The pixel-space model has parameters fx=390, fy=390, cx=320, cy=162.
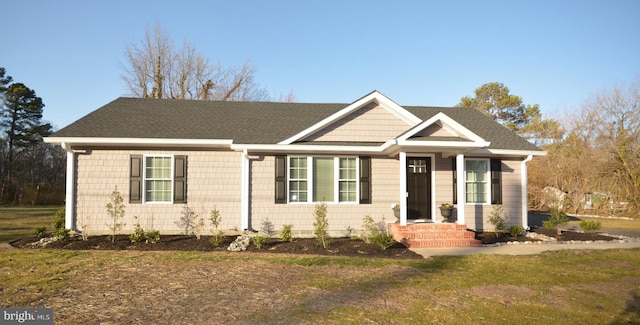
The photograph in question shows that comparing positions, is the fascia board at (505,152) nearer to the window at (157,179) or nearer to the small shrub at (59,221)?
the window at (157,179)

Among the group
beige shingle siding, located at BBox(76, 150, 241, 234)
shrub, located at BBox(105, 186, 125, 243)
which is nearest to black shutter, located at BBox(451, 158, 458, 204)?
beige shingle siding, located at BBox(76, 150, 241, 234)

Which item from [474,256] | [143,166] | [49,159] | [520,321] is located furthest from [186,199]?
[49,159]

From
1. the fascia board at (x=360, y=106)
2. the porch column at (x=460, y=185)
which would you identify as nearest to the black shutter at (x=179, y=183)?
the fascia board at (x=360, y=106)

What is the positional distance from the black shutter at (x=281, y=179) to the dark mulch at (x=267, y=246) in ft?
4.87

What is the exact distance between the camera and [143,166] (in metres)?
11.3

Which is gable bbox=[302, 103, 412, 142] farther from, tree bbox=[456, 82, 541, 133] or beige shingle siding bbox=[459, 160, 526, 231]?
tree bbox=[456, 82, 541, 133]

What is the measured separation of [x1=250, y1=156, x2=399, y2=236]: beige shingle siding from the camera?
1152cm

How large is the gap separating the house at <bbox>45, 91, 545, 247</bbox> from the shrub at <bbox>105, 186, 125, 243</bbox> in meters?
0.20

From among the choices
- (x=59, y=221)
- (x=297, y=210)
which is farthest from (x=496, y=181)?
(x=59, y=221)

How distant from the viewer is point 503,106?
34.3 metres

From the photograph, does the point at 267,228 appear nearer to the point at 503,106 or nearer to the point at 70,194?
the point at 70,194

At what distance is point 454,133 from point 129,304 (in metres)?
9.28

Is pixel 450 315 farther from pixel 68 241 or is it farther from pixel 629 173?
pixel 629 173

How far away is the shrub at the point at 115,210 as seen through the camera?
10523mm
